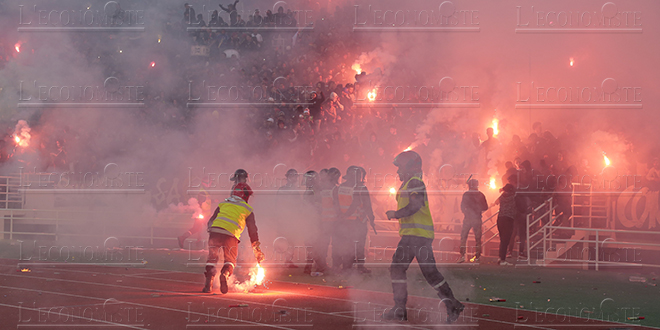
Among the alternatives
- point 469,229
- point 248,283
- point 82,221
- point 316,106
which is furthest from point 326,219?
point 82,221

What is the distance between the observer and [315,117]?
20047mm

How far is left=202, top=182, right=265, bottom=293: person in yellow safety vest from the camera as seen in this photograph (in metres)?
8.91

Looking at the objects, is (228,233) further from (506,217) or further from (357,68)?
(357,68)

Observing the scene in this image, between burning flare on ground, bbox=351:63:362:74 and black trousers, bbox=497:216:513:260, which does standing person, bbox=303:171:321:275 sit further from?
burning flare on ground, bbox=351:63:362:74

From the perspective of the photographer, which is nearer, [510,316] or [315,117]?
[510,316]

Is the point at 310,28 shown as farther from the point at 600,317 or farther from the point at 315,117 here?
the point at 600,317

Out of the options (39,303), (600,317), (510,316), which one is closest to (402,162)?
(510,316)

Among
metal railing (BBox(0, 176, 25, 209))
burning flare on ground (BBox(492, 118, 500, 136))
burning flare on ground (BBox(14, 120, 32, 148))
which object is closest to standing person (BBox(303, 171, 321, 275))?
burning flare on ground (BBox(492, 118, 500, 136))

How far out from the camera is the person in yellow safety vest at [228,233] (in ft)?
29.2

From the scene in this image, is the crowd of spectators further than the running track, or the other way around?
the crowd of spectators

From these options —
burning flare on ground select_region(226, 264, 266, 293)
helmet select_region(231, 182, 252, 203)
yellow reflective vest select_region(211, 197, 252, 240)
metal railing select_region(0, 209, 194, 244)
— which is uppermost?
helmet select_region(231, 182, 252, 203)

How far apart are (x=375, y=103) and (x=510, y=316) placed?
1670cm

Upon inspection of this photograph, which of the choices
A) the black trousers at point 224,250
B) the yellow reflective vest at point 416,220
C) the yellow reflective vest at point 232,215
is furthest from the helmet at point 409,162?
the black trousers at point 224,250

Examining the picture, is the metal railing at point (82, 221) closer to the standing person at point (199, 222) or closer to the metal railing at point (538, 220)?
the standing person at point (199, 222)
